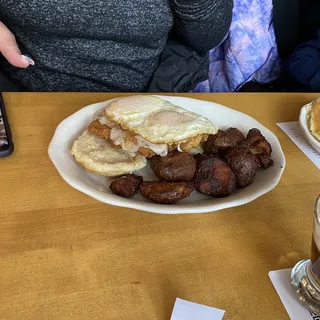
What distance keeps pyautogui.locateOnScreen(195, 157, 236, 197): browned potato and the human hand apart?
46cm

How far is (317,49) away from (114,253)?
104cm

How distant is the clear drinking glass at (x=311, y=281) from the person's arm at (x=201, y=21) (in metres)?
0.72

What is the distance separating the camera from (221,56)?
1461 millimetres

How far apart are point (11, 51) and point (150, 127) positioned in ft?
1.33

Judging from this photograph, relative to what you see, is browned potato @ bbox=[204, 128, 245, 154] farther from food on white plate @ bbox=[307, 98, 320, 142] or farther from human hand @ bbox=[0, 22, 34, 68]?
human hand @ bbox=[0, 22, 34, 68]

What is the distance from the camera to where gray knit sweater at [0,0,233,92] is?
1.05 m

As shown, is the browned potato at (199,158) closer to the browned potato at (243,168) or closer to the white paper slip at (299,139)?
the browned potato at (243,168)

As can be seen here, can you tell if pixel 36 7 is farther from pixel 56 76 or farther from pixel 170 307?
pixel 170 307

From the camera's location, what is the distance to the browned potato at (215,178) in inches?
28.6

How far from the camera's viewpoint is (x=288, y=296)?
0.59 meters

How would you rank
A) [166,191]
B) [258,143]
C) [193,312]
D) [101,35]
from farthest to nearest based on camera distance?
[101,35], [258,143], [166,191], [193,312]

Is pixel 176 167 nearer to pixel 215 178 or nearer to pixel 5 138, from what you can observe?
pixel 215 178

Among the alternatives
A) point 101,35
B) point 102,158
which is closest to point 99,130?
point 102,158

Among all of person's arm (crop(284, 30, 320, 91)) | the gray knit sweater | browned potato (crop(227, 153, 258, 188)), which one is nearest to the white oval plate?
browned potato (crop(227, 153, 258, 188))
